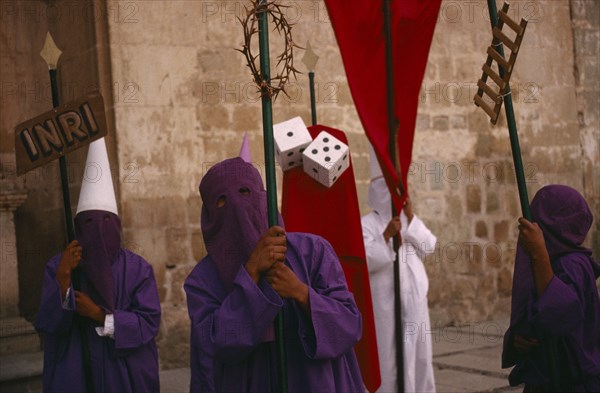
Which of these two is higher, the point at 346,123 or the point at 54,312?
the point at 346,123

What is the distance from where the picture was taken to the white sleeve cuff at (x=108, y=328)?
457cm

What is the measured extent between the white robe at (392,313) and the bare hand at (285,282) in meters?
2.88

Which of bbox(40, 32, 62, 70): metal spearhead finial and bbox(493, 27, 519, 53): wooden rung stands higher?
bbox(40, 32, 62, 70): metal spearhead finial

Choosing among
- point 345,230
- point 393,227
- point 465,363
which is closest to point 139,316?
point 345,230

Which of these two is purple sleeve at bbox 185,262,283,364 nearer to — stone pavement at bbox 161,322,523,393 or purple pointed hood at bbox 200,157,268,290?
purple pointed hood at bbox 200,157,268,290

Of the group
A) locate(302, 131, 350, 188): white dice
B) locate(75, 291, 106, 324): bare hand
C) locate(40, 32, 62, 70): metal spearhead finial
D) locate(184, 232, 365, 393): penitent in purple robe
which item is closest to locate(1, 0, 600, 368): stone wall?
locate(302, 131, 350, 188): white dice

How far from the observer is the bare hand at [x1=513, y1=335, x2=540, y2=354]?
3816 millimetres

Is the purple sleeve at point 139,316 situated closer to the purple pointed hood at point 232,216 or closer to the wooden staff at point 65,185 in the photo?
the wooden staff at point 65,185

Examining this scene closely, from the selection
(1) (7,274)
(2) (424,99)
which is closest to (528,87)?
(2) (424,99)

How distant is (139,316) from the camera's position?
471 centimetres

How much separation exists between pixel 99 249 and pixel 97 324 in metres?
0.37

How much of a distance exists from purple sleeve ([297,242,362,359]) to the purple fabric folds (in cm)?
169

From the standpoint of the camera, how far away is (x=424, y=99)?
953 cm

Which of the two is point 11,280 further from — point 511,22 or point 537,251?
point 511,22
